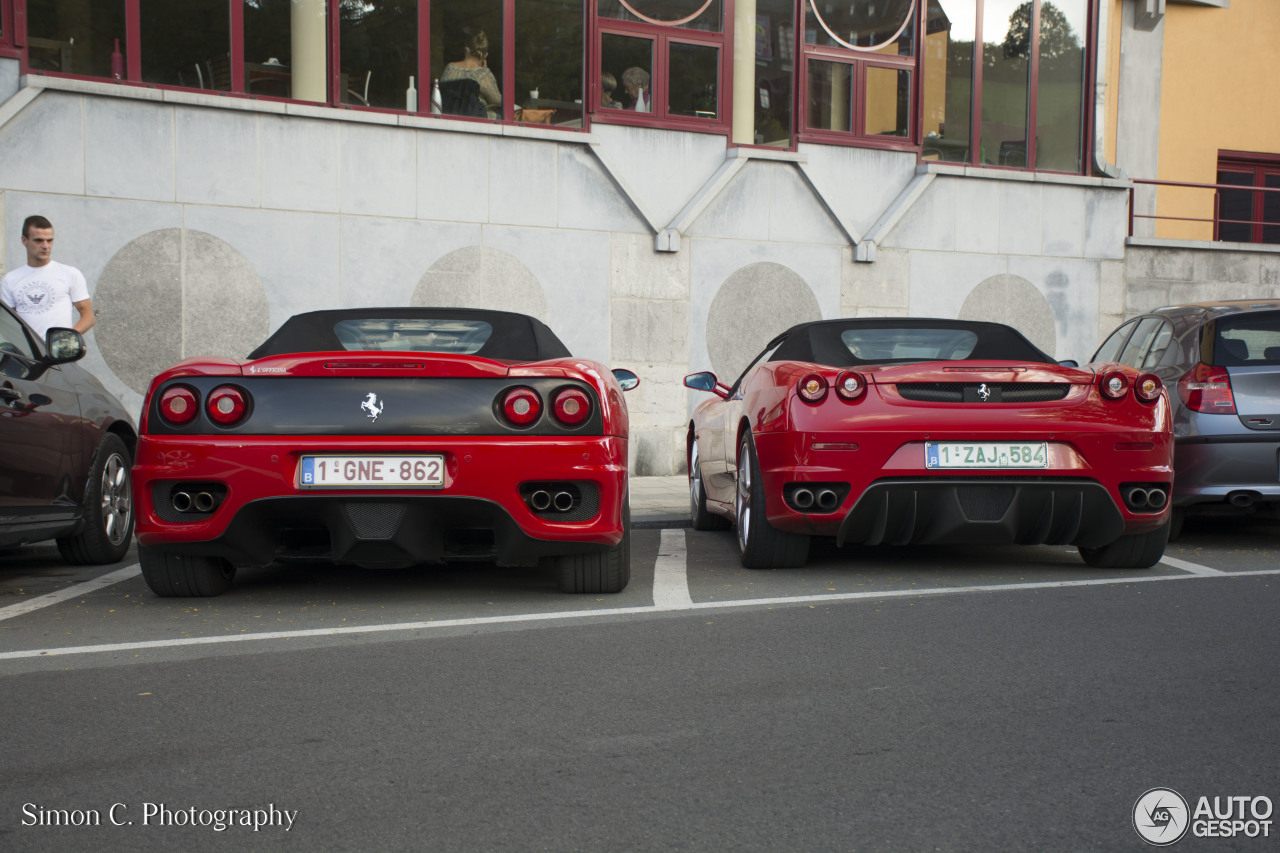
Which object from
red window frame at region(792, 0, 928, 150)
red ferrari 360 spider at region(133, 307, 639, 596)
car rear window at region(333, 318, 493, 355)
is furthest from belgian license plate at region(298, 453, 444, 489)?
red window frame at region(792, 0, 928, 150)

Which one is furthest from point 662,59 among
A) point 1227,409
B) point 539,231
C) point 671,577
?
point 671,577

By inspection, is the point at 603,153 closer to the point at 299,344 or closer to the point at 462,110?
the point at 462,110

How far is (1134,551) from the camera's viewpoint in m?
6.56

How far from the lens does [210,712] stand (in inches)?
144

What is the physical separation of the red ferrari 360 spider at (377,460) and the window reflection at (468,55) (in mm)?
8650

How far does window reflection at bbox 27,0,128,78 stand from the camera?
12.0 metres

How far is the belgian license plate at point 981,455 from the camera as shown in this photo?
6.01m

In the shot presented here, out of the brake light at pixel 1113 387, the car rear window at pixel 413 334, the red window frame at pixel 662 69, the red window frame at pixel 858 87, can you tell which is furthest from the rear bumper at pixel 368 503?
the red window frame at pixel 858 87

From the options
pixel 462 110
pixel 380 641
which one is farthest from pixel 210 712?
pixel 462 110

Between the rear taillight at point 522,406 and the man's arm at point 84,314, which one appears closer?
the rear taillight at point 522,406

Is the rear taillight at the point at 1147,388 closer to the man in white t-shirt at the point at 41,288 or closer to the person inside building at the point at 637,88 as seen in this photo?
the man in white t-shirt at the point at 41,288

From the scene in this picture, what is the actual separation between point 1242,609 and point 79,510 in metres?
5.32

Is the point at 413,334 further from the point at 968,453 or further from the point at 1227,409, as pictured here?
the point at 1227,409

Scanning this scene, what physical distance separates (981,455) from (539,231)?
841cm
